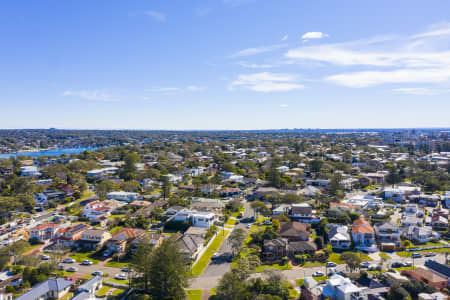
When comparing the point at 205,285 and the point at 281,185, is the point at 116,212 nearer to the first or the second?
the point at 205,285

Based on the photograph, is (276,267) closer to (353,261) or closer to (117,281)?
(353,261)

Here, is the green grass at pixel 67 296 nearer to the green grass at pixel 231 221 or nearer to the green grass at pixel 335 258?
the green grass at pixel 231 221

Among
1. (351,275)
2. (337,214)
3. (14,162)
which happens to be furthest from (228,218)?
(14,162)

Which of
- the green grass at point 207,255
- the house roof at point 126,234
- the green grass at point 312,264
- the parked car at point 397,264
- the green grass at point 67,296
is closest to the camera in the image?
the green grass at point 67,296

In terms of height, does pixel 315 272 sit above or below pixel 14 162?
below

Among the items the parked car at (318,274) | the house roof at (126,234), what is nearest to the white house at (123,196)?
the house roof at (126,234)

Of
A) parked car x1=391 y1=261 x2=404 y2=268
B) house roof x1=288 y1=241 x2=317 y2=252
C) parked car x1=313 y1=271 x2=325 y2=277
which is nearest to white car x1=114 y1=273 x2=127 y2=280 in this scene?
house roof x1=288 y1=241 x2=317 y2=252

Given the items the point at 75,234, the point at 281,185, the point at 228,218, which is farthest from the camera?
the point at 281,185

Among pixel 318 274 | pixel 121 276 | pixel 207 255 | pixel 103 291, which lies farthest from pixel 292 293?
pixel 103 291
